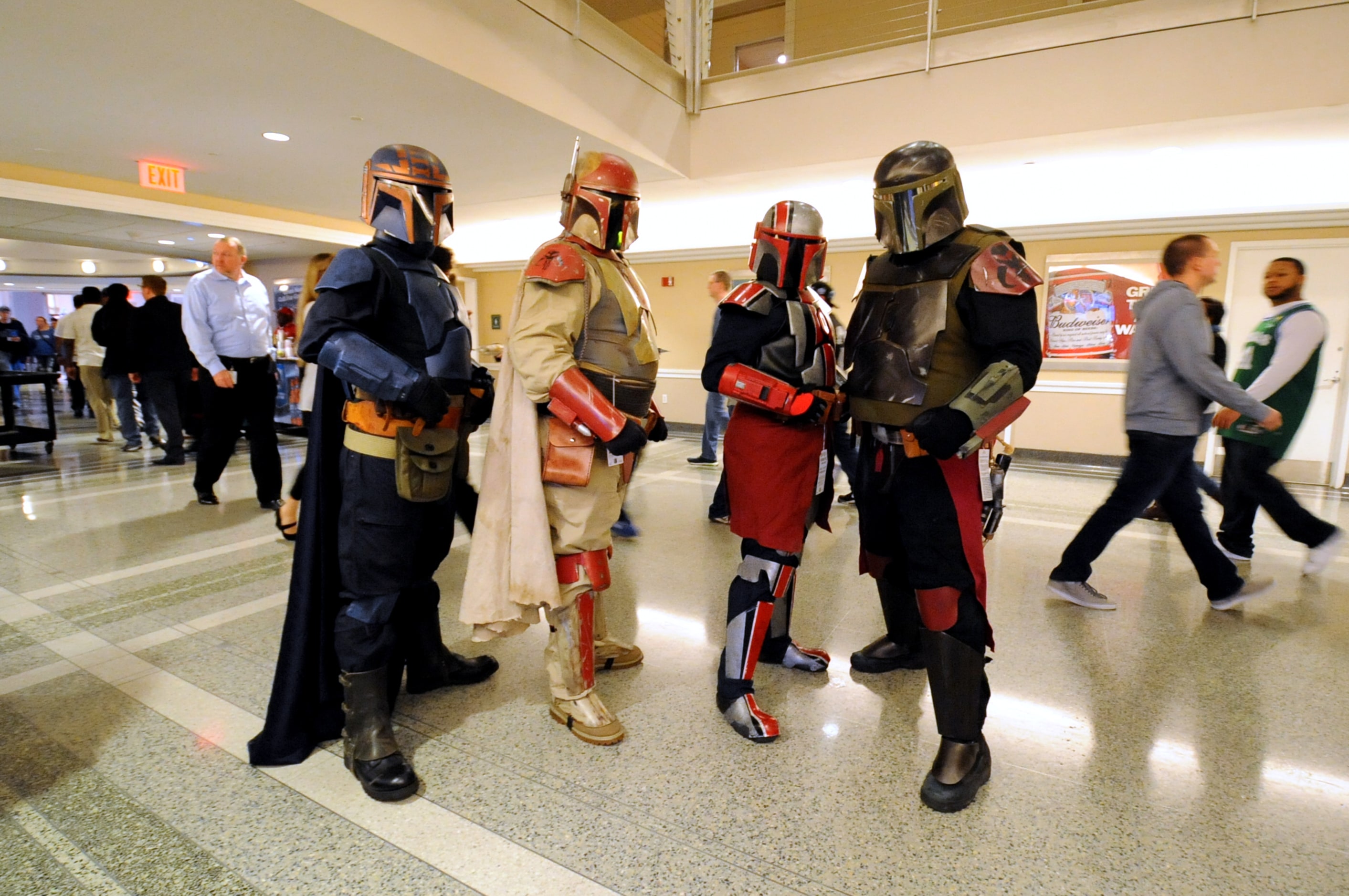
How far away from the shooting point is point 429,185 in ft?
5.46

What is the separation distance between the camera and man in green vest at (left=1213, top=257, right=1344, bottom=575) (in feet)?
10.1

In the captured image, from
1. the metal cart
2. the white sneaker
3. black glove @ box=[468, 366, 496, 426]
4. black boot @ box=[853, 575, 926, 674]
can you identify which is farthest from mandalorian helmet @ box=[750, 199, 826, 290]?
the metal cart

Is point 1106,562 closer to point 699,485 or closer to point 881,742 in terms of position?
point 881,742

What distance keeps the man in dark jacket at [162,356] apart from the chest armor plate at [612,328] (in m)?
5.42

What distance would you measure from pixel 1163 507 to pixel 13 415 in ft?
27.2

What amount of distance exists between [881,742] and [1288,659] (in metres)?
1.70

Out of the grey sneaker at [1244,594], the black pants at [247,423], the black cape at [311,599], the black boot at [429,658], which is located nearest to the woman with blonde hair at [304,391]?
the black cape at [311,599]

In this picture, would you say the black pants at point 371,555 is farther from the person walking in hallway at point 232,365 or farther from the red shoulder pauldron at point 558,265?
the person walking in hallway at point 232,365

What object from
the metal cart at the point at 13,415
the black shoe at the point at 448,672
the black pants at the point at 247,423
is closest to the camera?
the black shoe at the point at 448,672

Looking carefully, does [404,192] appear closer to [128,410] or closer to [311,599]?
[311,599]

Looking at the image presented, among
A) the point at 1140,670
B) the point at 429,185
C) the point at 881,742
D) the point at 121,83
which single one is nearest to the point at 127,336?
the point at 121,83

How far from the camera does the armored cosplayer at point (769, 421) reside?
1844mm

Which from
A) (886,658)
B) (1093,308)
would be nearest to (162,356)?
(886,658)

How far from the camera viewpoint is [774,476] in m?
1.87
